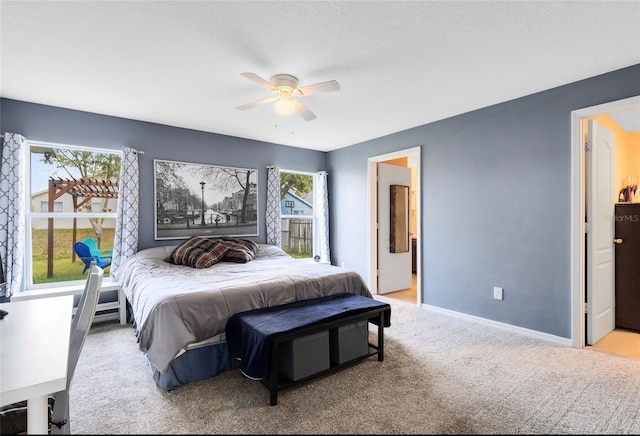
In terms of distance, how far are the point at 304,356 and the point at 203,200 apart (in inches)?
115

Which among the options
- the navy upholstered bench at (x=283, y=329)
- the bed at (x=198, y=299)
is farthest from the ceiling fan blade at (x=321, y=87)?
the navy upholstered bench at (x=283, y=329)

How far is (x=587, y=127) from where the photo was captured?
2.84 m

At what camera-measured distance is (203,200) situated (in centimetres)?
432

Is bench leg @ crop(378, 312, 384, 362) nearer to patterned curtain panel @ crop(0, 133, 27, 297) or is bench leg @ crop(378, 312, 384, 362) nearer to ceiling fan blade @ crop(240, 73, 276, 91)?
ceiling fan blade @ crop(240, 73, 276, 91)

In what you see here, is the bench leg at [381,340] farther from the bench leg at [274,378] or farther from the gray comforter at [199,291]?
the bench leg at [274,378]

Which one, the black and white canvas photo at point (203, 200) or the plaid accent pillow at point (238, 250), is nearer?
the plaid accent pillow at point (238, 250)

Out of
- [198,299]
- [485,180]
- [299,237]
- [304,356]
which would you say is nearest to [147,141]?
[198,299]

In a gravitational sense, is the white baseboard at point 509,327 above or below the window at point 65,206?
below

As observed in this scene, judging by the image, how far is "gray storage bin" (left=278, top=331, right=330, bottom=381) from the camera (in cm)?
208

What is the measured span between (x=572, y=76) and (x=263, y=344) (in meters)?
3.36

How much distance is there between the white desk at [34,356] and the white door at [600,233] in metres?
3.82

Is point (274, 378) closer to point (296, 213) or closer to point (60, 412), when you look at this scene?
point (60, 412)

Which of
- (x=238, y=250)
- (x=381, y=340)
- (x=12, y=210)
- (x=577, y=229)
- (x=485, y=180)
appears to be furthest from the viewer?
(x=238, y=250)

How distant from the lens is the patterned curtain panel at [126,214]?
12.0 feet
